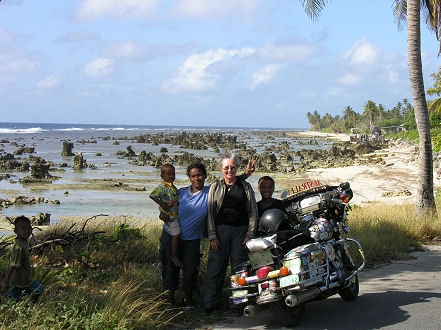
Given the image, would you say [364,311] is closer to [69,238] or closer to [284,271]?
[284,271]

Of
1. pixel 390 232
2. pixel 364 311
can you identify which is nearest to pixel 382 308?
pixel 364 311

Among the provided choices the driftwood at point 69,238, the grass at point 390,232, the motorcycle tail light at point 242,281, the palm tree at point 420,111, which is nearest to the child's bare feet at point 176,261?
the motorcycle tail light at point 242,281

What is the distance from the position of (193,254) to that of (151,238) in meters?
2.93

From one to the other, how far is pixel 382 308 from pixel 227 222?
2136mm

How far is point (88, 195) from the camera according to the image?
2131 cm

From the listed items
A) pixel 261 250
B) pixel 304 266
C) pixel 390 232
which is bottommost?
pixel 390 232

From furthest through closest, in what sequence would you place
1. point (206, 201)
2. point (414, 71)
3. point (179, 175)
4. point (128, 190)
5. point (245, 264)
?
point (179, 175) → point (128, 190) → point (414, 71) → point (206, 201) → point (245, 264)

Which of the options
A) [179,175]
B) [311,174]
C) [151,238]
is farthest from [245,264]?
[311,174]

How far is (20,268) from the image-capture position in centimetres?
544

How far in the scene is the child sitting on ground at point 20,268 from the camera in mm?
5375

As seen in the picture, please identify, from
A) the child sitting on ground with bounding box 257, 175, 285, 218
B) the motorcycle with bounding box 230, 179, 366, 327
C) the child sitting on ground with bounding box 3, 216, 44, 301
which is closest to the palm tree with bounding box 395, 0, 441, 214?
the motorcycle with bounding box 230, 179, 366, 327

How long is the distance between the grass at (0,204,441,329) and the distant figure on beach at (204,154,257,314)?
48 centimetres

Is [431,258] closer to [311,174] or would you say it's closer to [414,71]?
[414,71]

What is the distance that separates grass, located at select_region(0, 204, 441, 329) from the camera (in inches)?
194
